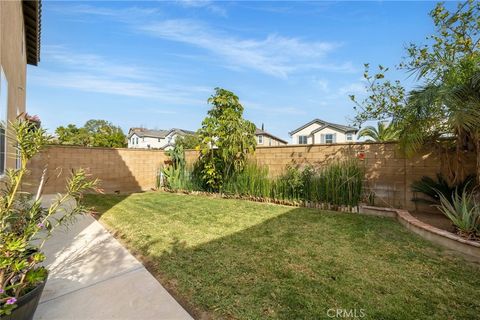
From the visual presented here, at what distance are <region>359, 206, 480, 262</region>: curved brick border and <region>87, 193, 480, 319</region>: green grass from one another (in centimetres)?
17

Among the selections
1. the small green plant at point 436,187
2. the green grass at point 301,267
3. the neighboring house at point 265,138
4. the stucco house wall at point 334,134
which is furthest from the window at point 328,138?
the green grass at point 301,267

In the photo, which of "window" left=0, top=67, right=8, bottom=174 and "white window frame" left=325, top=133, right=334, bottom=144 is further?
"white window frame" left=325, top=133, right=334, bottom=144

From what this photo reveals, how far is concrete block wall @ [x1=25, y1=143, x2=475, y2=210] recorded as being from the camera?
17.9ft

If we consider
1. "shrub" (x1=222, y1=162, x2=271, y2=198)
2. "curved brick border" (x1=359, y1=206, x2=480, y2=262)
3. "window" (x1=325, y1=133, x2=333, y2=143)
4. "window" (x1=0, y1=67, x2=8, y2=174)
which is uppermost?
"window" (x1=325, y1=133, x2=333, y2=143)

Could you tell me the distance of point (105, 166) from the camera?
9.38 m

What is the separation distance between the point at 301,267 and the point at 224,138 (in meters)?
5.19

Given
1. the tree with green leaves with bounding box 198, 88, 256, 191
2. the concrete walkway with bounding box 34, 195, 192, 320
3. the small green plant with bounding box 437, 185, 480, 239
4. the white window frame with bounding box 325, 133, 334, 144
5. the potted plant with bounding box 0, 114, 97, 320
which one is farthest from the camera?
the white window frame with bounding box 325, 133, 334, 144

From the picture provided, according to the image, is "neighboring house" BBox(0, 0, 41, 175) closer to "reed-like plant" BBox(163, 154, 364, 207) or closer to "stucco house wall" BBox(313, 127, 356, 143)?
"reed-like plant" BBox(163, 154, 364, 207)

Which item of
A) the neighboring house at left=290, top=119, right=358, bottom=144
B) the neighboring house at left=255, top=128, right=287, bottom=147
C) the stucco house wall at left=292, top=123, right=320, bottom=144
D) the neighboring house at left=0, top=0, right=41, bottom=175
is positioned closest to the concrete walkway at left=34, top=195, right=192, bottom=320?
the neighboring house at left=0, top=0, right=41, bottom=175

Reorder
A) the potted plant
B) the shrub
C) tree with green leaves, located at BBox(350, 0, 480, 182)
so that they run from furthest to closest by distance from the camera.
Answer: the shrub → tree with green leaves, located at BBox(350, 0, 480, 182) → the potted plant

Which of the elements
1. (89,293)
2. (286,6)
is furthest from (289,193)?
(286,6)

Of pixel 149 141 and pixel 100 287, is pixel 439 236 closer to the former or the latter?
pixel 100 287

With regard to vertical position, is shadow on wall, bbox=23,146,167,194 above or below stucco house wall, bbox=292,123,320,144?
below

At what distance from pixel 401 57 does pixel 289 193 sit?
489 cm
